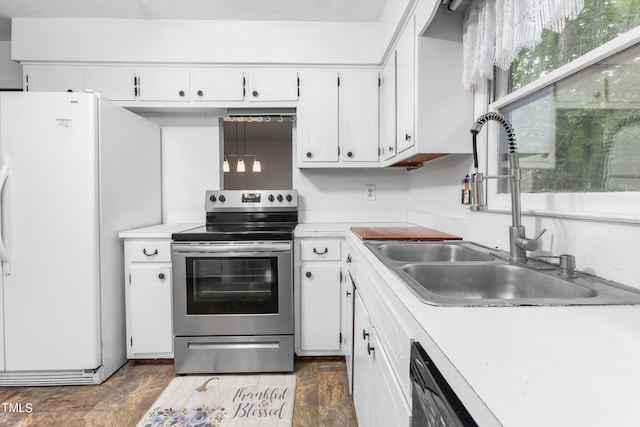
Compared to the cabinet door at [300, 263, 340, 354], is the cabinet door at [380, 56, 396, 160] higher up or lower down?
higher up

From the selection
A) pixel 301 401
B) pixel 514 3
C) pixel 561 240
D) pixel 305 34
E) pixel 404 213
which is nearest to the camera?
pixel 561 240

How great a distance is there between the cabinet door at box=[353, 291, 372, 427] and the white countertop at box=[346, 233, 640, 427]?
1.90ft

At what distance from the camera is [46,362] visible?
1974 millimetres

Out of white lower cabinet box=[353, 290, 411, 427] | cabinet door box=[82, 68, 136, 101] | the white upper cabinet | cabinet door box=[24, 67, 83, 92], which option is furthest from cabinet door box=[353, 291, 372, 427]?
cabinet door box=[24, 67, 83, 92]

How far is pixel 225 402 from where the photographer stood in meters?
1.85

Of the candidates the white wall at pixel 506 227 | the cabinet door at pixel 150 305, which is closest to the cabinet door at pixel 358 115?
the white wall at pixel 506 227

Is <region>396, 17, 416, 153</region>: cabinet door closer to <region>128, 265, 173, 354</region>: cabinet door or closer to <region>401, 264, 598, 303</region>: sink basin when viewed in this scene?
<region>401, 264, 598, 303</region>: sink basin

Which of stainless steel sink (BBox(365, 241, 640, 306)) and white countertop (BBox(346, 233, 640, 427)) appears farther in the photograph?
stainless steel sink (BBox(365, 241, 640, 306))

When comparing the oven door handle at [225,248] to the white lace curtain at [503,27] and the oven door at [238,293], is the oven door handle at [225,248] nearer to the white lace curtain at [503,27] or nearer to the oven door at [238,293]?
the oven door at [238,293]

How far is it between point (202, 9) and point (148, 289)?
194cm

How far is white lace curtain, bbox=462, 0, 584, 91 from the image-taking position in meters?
1.00

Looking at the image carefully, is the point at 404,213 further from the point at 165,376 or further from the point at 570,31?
the point at 165,376

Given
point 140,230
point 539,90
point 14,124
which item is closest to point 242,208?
point 140,230

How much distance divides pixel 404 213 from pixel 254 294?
1.42 meters
